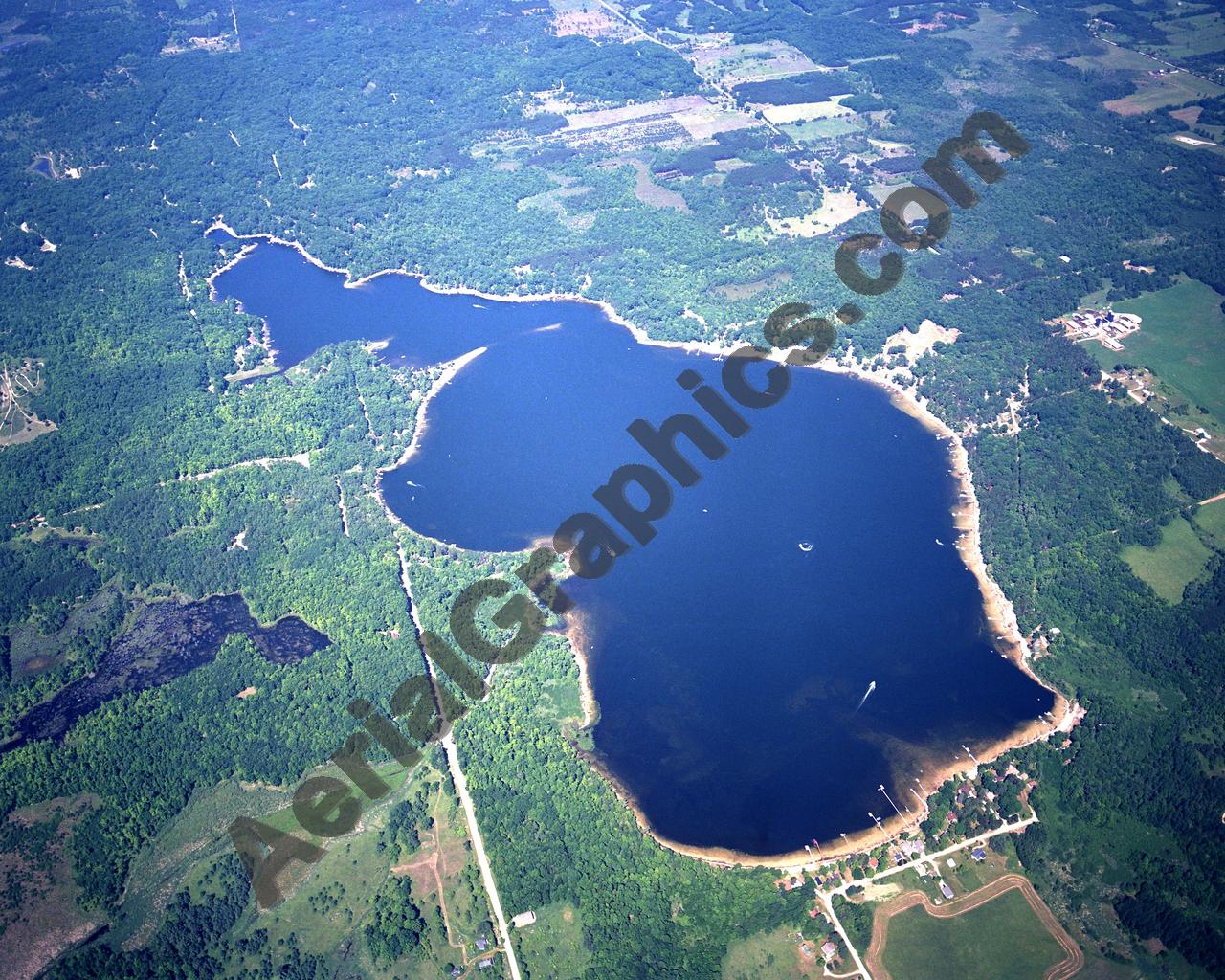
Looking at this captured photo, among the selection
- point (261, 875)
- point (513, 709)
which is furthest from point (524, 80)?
point (261, 875)

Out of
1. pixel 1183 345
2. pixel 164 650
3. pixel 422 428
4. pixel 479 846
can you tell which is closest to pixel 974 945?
pixel 479 846

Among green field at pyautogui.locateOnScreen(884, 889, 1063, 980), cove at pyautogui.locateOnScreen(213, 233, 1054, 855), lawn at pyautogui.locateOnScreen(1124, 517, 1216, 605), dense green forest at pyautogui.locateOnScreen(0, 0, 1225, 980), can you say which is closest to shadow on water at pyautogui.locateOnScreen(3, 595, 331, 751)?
dense green forest at pyautogui.locateOnScreen(0, 0, 1225, 980)

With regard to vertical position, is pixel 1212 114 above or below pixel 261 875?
above

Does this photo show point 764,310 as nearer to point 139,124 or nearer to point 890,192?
point 890,192

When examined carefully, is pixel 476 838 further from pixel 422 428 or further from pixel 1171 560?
pixel 1171 560

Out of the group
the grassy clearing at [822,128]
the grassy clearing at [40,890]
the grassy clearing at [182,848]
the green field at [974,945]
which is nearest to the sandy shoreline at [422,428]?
the grassy clearing at [182,848]

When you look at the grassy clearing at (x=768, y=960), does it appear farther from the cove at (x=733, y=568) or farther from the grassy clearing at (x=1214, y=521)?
the grassy clearing at (x=1214, y=521)
